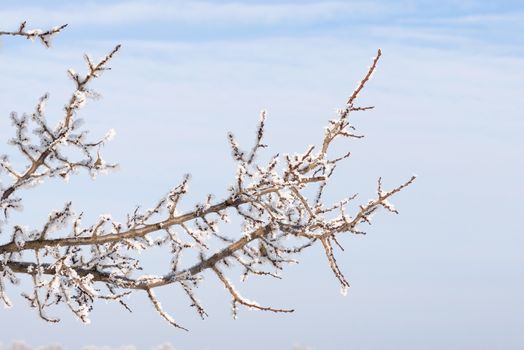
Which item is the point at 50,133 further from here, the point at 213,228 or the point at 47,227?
the point at 213,228

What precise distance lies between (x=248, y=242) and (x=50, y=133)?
201 cm

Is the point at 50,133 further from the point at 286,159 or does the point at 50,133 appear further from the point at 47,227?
the point at 286,159

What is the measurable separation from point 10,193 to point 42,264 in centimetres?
72

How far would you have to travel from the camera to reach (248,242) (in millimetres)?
7500

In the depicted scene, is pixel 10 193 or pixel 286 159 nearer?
pixel 286 159

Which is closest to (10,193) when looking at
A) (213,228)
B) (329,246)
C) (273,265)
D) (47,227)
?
(47,227)

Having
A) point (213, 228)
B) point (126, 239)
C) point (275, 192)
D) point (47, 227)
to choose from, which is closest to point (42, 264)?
point (47, 227)

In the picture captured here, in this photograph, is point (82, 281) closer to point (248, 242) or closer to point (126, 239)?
point (126, 239)

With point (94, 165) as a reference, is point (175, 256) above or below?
below

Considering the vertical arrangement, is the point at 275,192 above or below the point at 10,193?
below

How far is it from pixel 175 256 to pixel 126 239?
50cm

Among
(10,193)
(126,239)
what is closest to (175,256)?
(126,239)

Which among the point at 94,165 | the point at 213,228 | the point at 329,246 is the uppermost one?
the point at 94,165

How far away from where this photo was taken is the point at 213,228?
7512 mm
